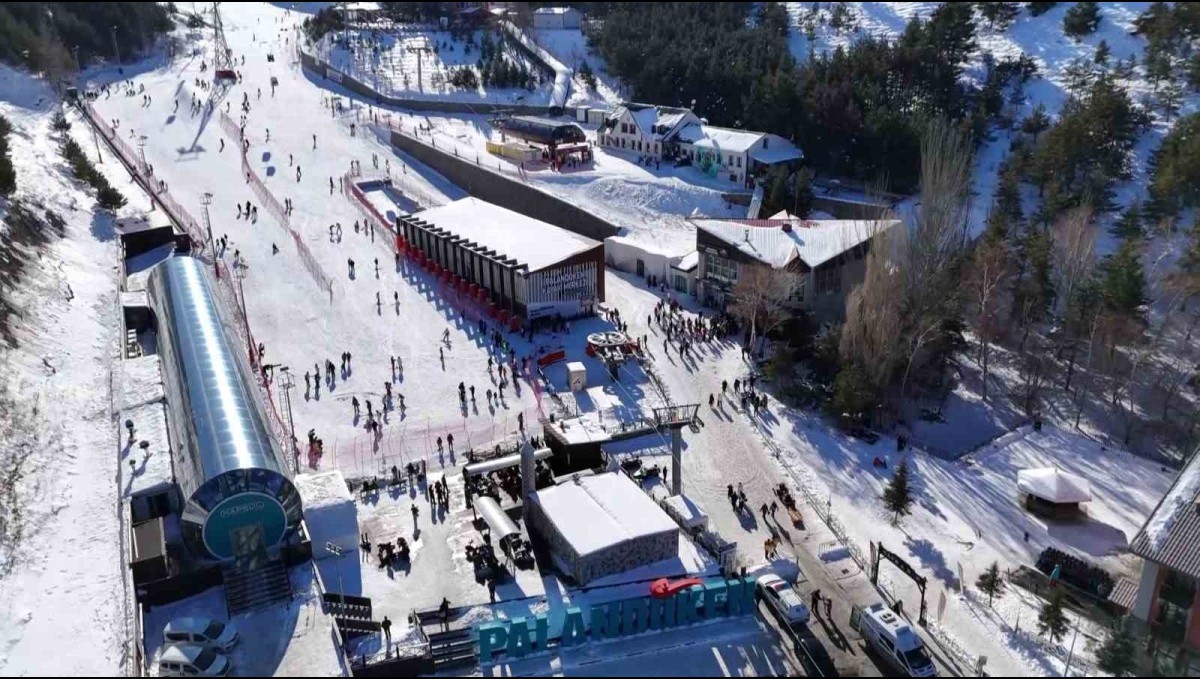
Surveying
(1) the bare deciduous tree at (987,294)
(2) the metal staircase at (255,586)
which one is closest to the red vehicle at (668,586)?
(2) the metal staircase at (255,586)

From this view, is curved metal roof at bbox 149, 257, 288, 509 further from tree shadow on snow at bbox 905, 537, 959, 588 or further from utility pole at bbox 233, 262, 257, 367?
tree shadow on snow at bbox 905, 537, 959, 588

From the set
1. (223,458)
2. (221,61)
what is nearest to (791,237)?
(223,458)

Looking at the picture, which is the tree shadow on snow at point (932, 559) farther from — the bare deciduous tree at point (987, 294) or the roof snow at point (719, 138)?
the roof snow at point (719, 138)

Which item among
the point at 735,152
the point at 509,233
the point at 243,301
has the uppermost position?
the point at 735,152

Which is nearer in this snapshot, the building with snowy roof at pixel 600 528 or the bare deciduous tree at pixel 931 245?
the building with snowy roof at pixel 600 528

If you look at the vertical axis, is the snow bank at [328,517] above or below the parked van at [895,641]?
above

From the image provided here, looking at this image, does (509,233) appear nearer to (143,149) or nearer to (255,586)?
(255,586)
